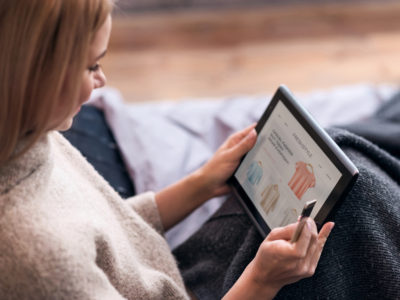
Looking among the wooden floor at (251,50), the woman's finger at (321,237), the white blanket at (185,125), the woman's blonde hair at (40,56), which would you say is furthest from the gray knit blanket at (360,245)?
the wooden floor at (251,50)

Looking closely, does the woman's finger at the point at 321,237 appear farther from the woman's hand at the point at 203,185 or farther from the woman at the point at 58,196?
the woman's hand at the point at 203,185

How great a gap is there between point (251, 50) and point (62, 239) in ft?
5.96

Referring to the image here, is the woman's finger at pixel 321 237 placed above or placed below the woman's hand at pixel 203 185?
above

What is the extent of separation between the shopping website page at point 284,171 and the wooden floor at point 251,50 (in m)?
1.24

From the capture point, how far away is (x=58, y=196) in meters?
0.71

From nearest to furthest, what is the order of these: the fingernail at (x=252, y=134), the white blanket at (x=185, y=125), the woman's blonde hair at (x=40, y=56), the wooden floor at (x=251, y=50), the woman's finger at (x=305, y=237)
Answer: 1. the woman's blonde hair at (x=40, y=56)
2. the woman's finger at (x=305, y=237)
3. the fingernail at (x=252, y=134)
4. the white blanket at (x=185, y=125)
5. the wooden floor at (x=251, y=50)

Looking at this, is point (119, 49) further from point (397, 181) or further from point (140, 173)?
point (397, 181)

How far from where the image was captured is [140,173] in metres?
1.24

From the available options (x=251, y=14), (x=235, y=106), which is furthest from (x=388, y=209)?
(x=251, y=14)

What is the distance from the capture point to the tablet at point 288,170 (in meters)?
0.77

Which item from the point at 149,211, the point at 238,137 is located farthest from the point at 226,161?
the point at 149,211

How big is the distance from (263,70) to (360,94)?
30.5 inches

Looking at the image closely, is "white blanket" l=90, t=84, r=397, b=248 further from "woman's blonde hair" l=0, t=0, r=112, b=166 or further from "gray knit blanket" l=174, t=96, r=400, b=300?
"woman's blonde hair" l=0, t=0, r=112, b=166

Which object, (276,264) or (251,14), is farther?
(251,14)
